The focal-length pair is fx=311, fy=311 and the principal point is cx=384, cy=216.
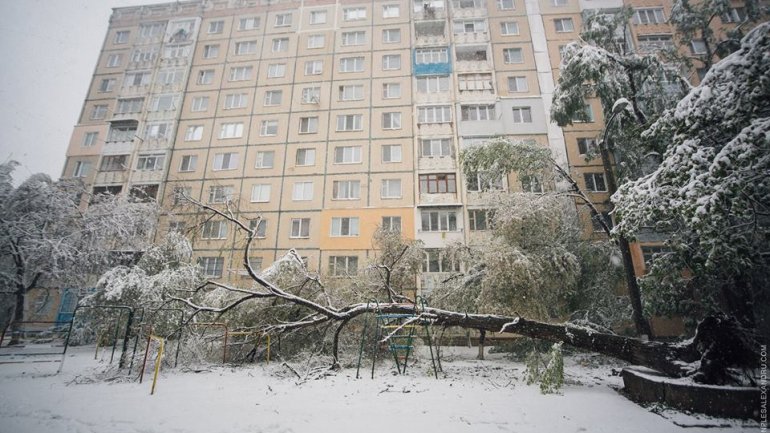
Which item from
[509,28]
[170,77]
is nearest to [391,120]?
[509,28]

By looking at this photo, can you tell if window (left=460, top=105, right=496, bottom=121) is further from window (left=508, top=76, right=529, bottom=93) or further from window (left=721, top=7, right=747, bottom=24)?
window (left=721, top=7, right=747, bottom=24)

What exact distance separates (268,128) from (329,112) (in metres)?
5.50

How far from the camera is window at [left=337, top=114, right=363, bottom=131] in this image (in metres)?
26.0

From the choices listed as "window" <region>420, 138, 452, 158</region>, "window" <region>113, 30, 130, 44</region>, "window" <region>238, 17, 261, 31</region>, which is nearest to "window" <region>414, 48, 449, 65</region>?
"window" <region>420, 138, 452, 158</region>

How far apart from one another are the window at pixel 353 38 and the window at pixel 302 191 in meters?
14.0

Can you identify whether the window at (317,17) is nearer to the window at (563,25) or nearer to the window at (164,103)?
the window at (164,103)

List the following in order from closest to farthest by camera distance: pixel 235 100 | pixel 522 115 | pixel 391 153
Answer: pixel 522 115
pixel 391 153
pixel 235 100

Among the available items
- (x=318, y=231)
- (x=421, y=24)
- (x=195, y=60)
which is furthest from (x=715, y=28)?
(x=195, y=60)

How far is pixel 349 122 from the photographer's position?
1035 inches

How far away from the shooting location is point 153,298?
1089cm

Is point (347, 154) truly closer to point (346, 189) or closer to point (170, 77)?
point (346, 189)

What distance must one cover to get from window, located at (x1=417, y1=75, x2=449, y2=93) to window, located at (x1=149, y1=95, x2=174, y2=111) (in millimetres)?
22176

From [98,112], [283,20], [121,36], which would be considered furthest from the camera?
[121,36]

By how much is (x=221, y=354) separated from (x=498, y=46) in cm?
2915
